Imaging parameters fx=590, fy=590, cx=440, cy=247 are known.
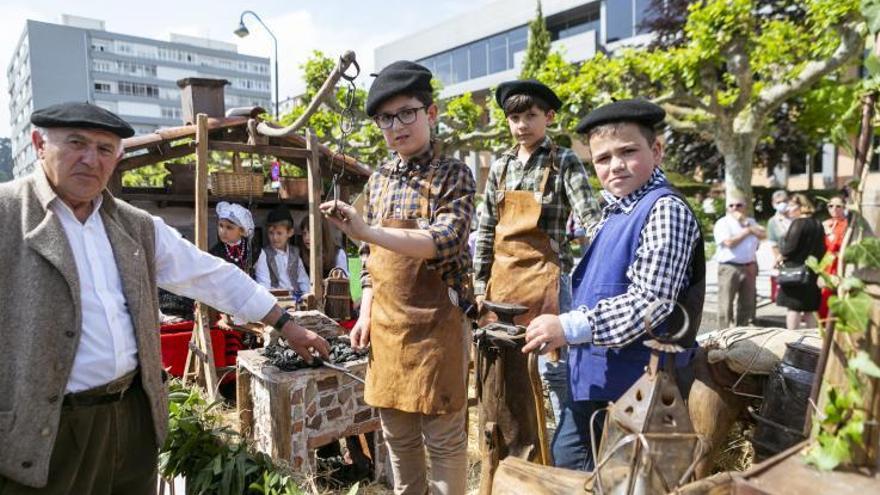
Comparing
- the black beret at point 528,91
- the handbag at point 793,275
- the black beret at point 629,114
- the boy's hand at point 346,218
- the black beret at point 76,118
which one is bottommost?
the handbag at point 793,275

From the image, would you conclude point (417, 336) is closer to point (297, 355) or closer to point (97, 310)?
point (97, 310)

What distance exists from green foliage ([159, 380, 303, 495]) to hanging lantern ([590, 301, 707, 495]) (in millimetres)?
1446

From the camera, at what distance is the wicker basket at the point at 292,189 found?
657 cm

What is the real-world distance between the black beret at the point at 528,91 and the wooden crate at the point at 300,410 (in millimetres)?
1748

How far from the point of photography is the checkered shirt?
1.66 m

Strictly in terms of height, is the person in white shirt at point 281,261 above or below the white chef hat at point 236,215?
below

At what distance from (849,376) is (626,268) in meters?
0.81

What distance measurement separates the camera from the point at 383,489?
3.56 metres

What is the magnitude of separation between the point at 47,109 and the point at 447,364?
168 centimetres

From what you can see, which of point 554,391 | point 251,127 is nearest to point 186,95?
point 251,127

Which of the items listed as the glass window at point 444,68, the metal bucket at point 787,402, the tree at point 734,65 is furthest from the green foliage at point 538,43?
the metal bucket at point 787,402

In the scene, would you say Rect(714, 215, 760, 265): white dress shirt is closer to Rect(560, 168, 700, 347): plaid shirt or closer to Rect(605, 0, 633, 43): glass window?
Rect(560, 168, 700, 347): plaid shirt

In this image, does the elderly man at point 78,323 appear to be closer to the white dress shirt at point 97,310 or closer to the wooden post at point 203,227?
the white dress shirt at point 97,310

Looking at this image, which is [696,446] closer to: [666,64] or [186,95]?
[186,95]
